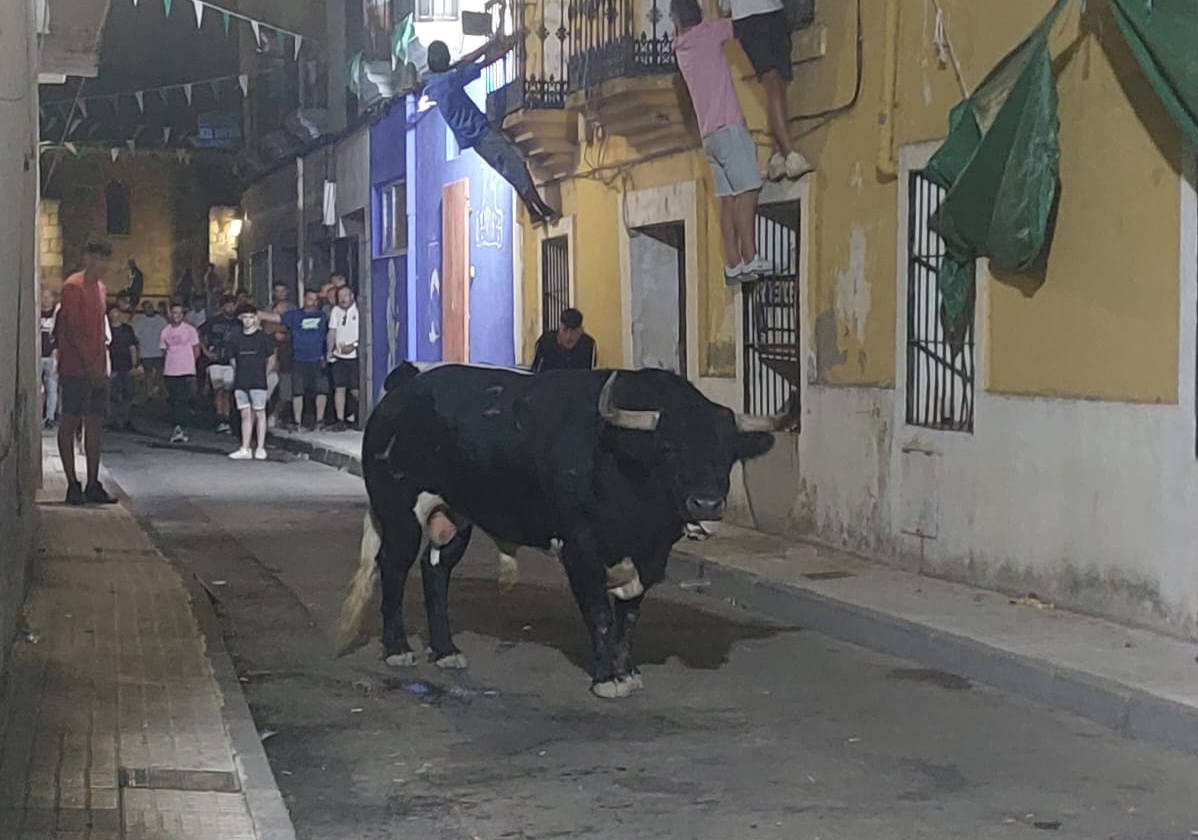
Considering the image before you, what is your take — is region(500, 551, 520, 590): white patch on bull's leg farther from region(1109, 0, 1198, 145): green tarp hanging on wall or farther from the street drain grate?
region(1109, 0, 1198, 145): green tarp hanging on wall

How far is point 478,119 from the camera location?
19.6 meters

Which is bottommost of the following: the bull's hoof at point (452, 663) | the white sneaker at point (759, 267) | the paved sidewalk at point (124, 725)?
the bull's hoof at point (452, 663)

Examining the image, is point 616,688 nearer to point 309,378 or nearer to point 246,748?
point 246,748

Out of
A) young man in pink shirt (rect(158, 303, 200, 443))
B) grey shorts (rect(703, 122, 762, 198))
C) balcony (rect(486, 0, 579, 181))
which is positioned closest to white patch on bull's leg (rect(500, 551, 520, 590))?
grey shorts (rect(703, 122, 762, 198))

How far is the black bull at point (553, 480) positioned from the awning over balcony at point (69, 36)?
6846mm

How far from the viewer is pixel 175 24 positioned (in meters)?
46.2

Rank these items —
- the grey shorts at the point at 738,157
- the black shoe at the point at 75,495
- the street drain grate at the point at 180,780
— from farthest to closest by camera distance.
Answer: the black shoe at the point at 75,495 → the grey shorts at the point at 738,157 → the street drain grate at the point at 180,780

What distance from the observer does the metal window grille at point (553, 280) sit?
18.9m

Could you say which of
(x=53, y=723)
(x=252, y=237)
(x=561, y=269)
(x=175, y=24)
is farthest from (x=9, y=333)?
(x=175, y=24)

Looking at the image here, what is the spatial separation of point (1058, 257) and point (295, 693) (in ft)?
16.1

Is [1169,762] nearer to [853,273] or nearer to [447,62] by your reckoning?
[853,273]

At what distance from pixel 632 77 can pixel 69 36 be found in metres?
5.10

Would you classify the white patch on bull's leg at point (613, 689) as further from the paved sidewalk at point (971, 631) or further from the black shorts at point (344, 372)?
the black shorts at point (344, 372)

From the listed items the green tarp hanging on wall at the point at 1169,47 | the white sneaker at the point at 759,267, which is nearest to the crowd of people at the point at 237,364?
the white sneaker at the point at 759,267
